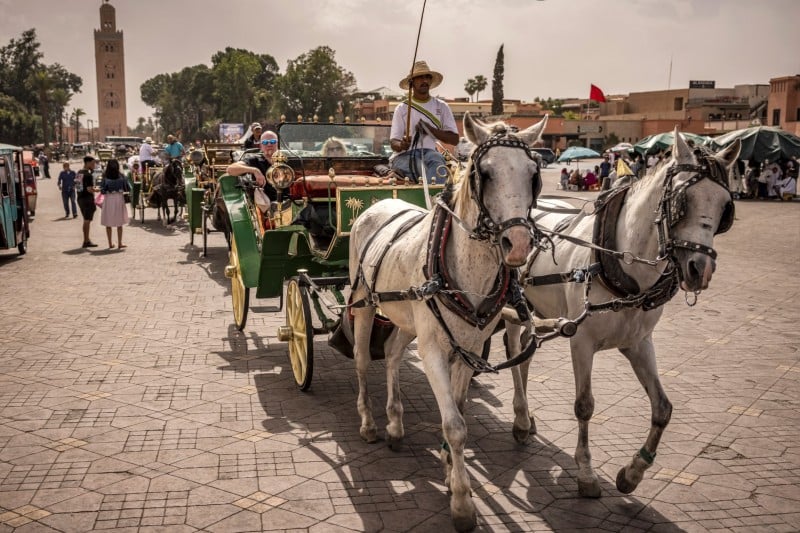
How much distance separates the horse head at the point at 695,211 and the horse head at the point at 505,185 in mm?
892

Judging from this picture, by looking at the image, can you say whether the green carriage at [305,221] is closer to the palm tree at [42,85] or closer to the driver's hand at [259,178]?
the driver's hand at [259,178]

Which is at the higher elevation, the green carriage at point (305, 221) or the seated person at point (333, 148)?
the seated person at point (333, 148)

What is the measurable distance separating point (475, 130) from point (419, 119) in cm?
281

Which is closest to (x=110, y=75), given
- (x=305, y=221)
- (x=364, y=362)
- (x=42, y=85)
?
(x=42, y=85)

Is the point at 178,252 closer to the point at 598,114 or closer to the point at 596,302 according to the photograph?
the point at 596,302

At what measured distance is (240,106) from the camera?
91.4 metres

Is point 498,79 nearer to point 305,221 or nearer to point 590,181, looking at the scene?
point 590,181

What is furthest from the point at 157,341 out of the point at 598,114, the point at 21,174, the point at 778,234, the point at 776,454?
the point at 598,114

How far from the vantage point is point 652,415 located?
15.1 feet

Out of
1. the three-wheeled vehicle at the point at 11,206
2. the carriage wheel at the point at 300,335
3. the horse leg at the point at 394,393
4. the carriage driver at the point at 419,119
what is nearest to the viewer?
the horse leg at the point at 394,393

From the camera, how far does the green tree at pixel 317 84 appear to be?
75.1 m

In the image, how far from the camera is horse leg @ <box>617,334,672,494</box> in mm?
4605

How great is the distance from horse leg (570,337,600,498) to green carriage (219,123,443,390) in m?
1.71

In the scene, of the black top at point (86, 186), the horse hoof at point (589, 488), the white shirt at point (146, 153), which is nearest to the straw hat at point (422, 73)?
the horse hoof at point (589, 488)
